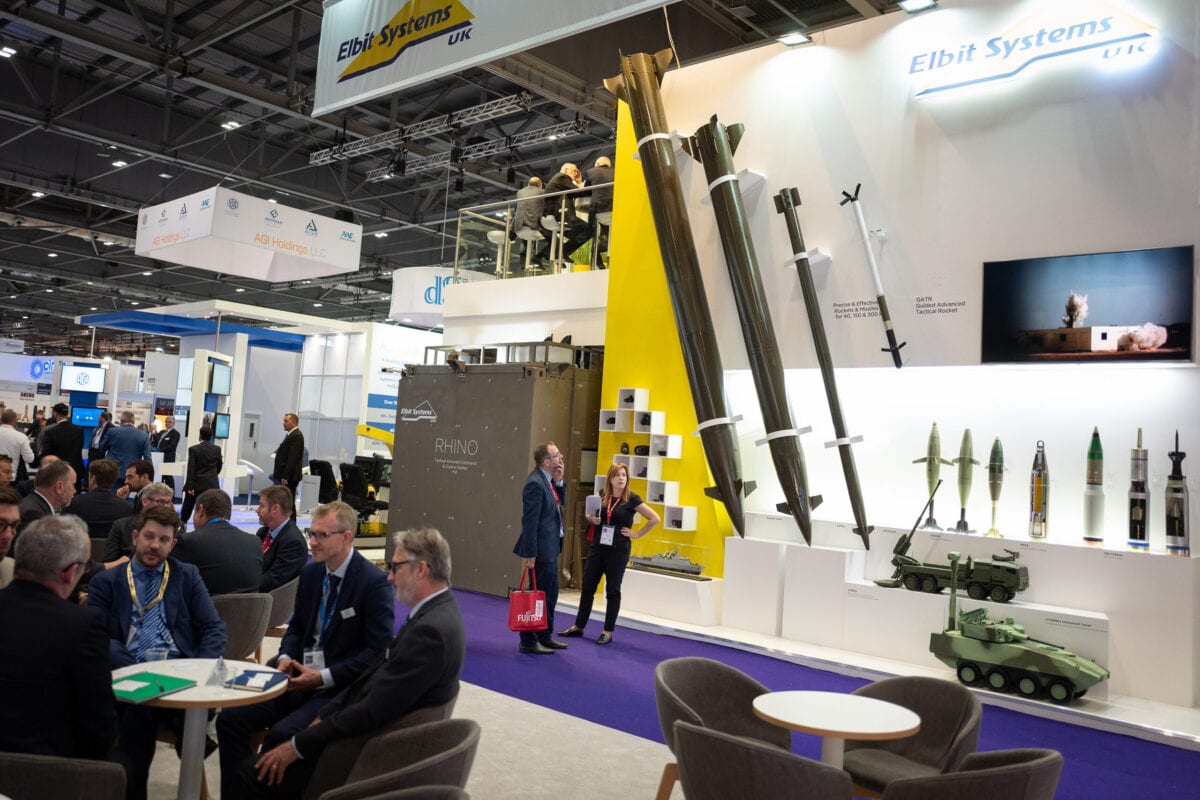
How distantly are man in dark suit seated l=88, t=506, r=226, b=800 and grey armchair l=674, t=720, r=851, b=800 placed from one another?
1.78 metres

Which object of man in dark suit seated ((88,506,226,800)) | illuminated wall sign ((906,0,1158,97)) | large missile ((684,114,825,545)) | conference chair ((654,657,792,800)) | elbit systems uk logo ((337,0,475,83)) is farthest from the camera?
large missile ((684,114,825,545))

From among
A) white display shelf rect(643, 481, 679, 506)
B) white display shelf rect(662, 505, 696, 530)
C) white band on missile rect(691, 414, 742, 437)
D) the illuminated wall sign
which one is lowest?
white display shelf rect(662, 505, 696, 530)

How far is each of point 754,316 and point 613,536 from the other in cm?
208

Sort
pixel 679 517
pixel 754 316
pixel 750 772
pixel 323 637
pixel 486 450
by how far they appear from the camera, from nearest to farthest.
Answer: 1. pixel 750 772
2. pixel 323 637
3. pixel 754 316
4. pixel 679 517
5. pixel 486 450

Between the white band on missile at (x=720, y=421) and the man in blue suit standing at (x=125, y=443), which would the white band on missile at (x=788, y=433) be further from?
the man in blue suit standing at (x=125, y=443)

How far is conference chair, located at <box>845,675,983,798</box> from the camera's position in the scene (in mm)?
3031

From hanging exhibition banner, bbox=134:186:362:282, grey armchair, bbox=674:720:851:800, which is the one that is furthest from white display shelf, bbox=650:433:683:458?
hanging exhibition banner, bbox=134:186:362:282

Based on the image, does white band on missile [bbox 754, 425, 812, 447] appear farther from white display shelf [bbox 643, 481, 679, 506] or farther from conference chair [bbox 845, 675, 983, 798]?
conference chair [bbox 845, 675, 983, 798]

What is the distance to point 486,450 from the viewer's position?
8.57m

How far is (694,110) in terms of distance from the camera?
8.14 metres

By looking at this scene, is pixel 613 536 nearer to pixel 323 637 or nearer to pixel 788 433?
pixel 788 433

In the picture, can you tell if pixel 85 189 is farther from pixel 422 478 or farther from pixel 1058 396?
pixel 1058 396

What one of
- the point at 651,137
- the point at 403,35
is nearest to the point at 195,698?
the point at 403,35

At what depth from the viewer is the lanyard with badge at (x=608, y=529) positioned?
637 cm
